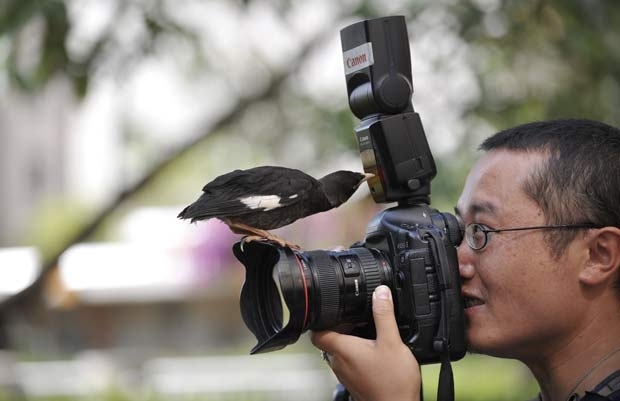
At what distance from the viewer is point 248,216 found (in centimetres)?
238

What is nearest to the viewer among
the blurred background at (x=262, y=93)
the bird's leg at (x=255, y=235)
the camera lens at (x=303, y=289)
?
the camera lens at (x=303, y=289)

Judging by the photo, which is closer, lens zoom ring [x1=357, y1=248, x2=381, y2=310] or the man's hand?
the man's hand

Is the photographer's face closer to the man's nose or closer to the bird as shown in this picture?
the man's nose

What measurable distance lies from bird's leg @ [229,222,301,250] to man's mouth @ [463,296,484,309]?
40cm

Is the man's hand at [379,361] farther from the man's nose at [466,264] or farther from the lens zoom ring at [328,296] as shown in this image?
the man's nose at [466,264]

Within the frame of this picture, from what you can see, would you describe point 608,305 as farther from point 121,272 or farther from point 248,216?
point 121,272

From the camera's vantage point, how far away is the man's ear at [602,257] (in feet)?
6.66

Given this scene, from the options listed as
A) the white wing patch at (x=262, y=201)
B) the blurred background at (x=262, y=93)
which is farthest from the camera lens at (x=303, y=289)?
the blurred background at (x=262, y=93)

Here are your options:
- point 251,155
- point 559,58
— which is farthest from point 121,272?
point 559,58

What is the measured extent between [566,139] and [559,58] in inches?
135

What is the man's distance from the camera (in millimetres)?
2043

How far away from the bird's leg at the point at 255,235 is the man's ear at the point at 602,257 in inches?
25.6

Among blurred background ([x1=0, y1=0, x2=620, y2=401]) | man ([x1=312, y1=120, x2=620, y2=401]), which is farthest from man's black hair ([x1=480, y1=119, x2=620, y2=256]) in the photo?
blurred background ([x1=0, y1=0, x2=620, y2=401])

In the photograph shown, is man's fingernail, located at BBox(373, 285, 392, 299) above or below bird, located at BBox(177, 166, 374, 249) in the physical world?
below
